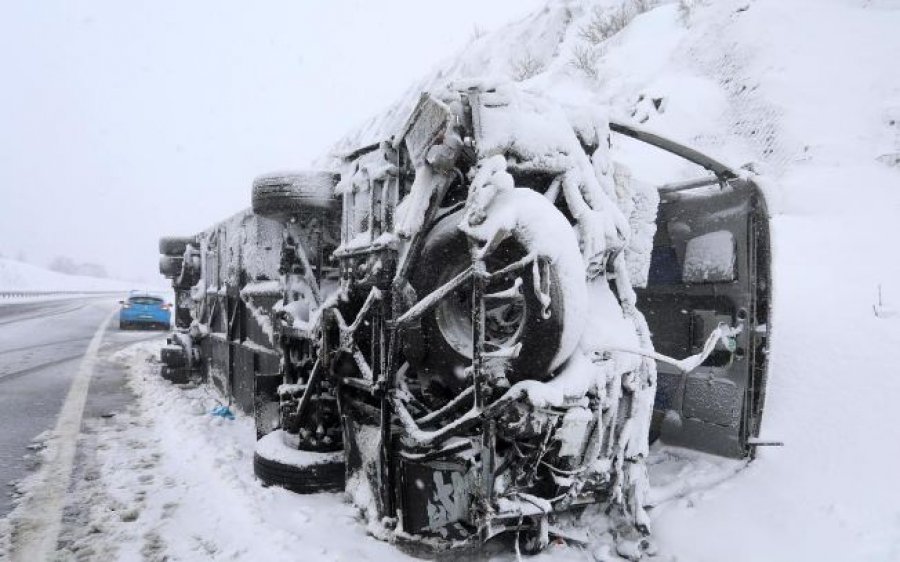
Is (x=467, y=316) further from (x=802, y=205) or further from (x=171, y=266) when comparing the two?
(x=171, y=266)

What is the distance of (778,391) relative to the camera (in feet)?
14.7

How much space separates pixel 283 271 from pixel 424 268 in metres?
2.32

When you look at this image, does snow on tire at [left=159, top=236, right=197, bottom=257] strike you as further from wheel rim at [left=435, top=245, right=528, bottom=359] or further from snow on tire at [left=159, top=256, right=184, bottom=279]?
wheel rim at [left=435, top=245, right=528, bottom=359]

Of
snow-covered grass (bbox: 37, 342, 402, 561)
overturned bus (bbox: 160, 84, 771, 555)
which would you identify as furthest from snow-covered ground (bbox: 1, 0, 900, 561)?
overturned bus (bbox: 160, 84, 771, 555)

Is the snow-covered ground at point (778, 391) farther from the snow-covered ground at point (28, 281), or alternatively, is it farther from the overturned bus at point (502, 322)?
the snow-covered ground at point (28, 281)

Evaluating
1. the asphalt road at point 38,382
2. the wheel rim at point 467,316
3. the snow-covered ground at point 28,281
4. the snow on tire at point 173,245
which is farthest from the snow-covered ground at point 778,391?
the snow-covered ground at point 28,281

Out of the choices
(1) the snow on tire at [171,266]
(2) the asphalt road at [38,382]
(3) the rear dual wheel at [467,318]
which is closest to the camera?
(3) the rear dual wheel at [467,318]

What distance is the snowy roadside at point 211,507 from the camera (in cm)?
346

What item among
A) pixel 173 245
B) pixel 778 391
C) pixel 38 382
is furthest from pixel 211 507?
pixel 173 245

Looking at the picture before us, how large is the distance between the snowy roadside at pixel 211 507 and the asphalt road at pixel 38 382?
14.6 inches

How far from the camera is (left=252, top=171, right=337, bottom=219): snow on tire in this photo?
16.8 feet

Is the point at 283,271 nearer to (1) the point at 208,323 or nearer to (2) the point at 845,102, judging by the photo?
(1) the point at 208,323

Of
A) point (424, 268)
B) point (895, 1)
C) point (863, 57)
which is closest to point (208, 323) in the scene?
point (424, 268)

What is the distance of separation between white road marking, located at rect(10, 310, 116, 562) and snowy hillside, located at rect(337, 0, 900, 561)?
3.91 meters
